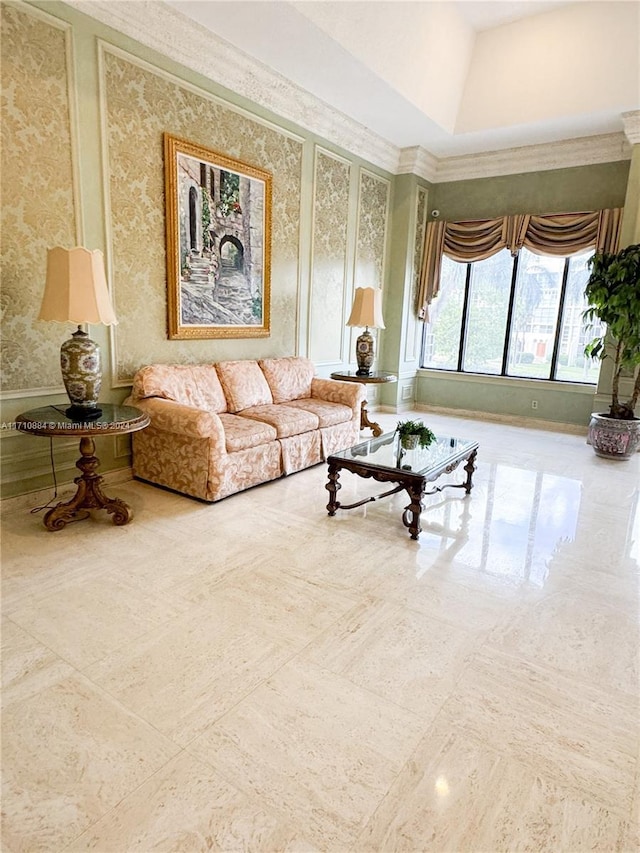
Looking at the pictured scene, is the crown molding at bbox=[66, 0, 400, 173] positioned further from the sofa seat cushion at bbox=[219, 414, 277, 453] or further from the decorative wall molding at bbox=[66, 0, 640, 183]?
the sofa seat cushion at bbox=[219, 414, 277, 453]

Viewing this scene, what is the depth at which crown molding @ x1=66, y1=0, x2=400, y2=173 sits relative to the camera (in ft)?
11.2

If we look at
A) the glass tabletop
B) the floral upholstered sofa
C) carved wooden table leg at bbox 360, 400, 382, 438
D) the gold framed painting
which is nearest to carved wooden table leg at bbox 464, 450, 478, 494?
the glass tabletop

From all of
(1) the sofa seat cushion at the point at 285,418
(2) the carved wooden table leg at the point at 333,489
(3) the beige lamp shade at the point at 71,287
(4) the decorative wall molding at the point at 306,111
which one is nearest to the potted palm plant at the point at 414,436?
(2) the carved wooden table leg at the point at 333,489

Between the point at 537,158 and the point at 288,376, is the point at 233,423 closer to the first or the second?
the point at 288,376

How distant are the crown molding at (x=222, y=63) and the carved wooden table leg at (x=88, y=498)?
2736mm

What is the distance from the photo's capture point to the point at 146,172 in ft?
12.2

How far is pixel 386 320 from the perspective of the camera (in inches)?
276

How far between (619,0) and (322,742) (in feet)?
A: 20.2

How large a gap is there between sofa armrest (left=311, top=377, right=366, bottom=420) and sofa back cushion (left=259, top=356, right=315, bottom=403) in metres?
0.13

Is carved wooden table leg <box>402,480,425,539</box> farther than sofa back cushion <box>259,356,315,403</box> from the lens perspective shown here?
No

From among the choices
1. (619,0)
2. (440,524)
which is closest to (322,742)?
(440,524)

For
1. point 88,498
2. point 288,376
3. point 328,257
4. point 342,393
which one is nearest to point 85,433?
point 88,498

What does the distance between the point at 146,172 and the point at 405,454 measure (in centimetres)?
273

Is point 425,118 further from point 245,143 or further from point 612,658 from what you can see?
point 612,658
